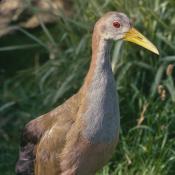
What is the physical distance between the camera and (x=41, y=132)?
571 cm

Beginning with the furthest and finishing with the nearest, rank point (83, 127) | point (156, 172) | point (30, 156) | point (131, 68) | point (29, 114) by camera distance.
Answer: point (29, 114) < point (131, 68) < point (156, 172) < point (30, 156) < point (83, 127)

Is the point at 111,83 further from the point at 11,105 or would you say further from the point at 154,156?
the point at 11,105

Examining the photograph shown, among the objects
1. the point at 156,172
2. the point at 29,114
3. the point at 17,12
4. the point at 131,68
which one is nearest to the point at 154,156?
the point at 156,172

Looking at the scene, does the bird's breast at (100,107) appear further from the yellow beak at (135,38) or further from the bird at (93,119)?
the yellow beak at (135,38)

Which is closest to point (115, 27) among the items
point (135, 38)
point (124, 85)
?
point (135, 38)

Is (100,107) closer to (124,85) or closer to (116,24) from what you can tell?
(116,24)

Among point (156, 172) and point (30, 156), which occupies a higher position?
point (30, 156)

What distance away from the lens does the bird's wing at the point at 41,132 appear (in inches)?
216

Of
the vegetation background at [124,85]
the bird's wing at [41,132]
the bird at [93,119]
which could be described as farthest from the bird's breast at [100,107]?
the vegetation background at [124,85]

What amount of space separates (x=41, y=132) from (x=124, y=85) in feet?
4.91

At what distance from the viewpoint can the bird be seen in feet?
17.5

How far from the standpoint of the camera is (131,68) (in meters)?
7.06

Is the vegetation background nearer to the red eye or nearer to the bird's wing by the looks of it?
the bird's wing

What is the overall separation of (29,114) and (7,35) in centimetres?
138
